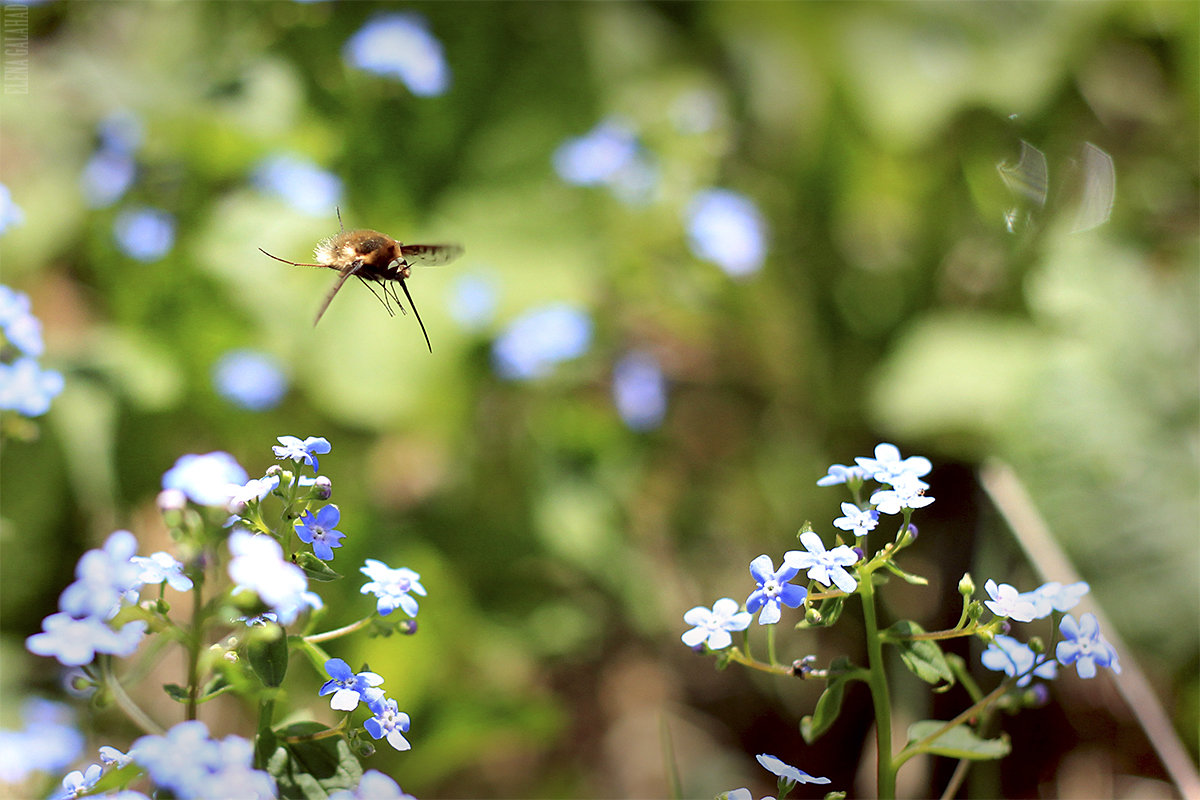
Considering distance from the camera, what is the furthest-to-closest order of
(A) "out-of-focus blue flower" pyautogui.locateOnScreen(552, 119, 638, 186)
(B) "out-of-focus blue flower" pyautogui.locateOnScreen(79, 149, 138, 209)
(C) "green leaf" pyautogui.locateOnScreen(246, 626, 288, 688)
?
1. (A) "out-of-focus blue flower" pyautogui.locateOnScreen(552, 119, 638, 186)
2. (B) "out-of-focus blue flower" pyautogui.locateOnScreen(79, 149, 138, 209)
3. (C) "green leaf" pyautogui.locateOnScreen(246, 626, 288, 688)

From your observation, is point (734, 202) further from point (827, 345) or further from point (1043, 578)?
point (1043, 578)

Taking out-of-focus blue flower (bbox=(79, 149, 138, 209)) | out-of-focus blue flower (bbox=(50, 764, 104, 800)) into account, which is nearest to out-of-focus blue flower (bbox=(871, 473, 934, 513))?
out-of-focus blue flower (bbox=(50, 764, 104, 800))

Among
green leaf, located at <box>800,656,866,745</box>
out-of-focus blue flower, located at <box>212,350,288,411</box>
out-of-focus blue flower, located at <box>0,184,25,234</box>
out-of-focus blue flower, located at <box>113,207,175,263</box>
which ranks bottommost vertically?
green leaf, located at <box>800,656,866,745</box>

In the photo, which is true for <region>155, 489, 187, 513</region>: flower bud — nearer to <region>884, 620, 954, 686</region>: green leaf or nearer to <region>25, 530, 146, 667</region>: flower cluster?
<region>25, 530, 146, 667</region>: flower cluster

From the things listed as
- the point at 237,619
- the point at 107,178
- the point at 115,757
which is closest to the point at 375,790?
the point at 237,619

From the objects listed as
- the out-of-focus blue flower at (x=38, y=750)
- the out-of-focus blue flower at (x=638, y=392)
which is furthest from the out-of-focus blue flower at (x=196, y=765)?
the out-of-focus blue flower at (x=638, y=392)

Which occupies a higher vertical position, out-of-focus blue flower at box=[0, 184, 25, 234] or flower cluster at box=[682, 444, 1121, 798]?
out-of-focus blue flower at box=[0, 184, 25, 234]
